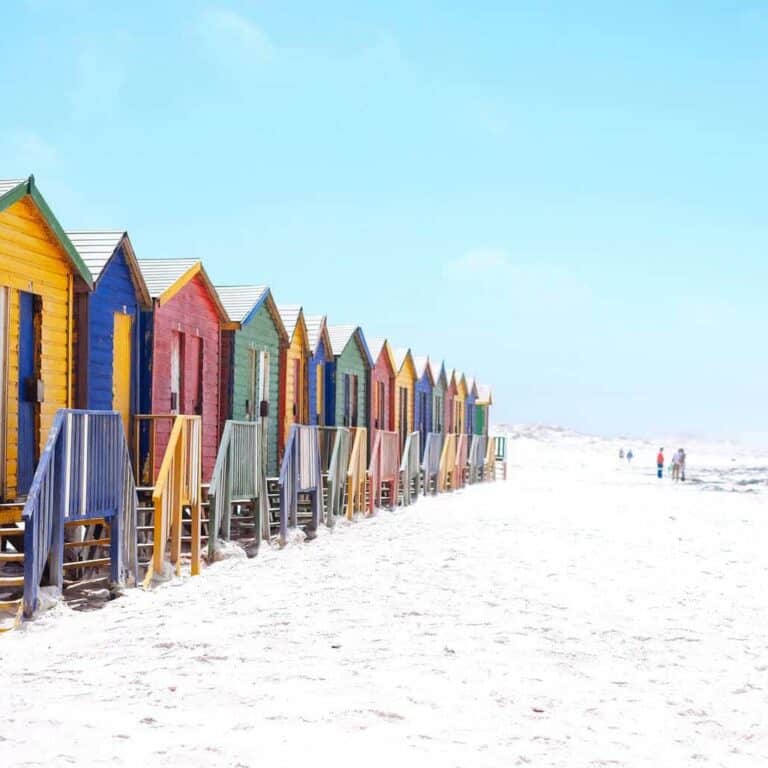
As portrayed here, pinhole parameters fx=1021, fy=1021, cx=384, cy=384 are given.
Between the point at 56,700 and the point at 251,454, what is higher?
the point at 251,454

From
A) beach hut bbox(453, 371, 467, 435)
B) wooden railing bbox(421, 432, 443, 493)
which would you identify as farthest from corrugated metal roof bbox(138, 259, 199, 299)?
beach hut bbox(453, 371, 467, 435)

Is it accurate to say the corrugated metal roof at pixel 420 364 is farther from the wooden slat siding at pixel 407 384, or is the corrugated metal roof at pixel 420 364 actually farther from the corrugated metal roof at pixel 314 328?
the corrugated metal roof at pixel 314 328

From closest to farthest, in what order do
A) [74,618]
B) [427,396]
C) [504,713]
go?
[504,713], [74,618], [427,396]

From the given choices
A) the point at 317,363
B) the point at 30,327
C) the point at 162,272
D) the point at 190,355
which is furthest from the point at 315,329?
the point at 30,327

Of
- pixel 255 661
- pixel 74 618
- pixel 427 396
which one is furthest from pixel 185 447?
pixel 427 396

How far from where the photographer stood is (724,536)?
1812 cm

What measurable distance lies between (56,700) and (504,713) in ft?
8.55

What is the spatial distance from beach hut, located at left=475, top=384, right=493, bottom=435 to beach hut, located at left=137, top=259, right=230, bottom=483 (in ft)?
90.9

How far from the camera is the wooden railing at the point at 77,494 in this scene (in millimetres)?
8312

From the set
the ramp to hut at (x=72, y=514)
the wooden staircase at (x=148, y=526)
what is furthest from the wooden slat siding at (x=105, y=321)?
the ramp to hut at (x=72, y=514)

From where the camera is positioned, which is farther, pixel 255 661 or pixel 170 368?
pixel 170 368

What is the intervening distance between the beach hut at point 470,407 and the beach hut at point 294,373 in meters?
20.4

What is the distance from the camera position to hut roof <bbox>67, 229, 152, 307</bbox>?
12742mm

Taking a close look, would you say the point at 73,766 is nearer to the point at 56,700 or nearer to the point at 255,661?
the point at 56,700
